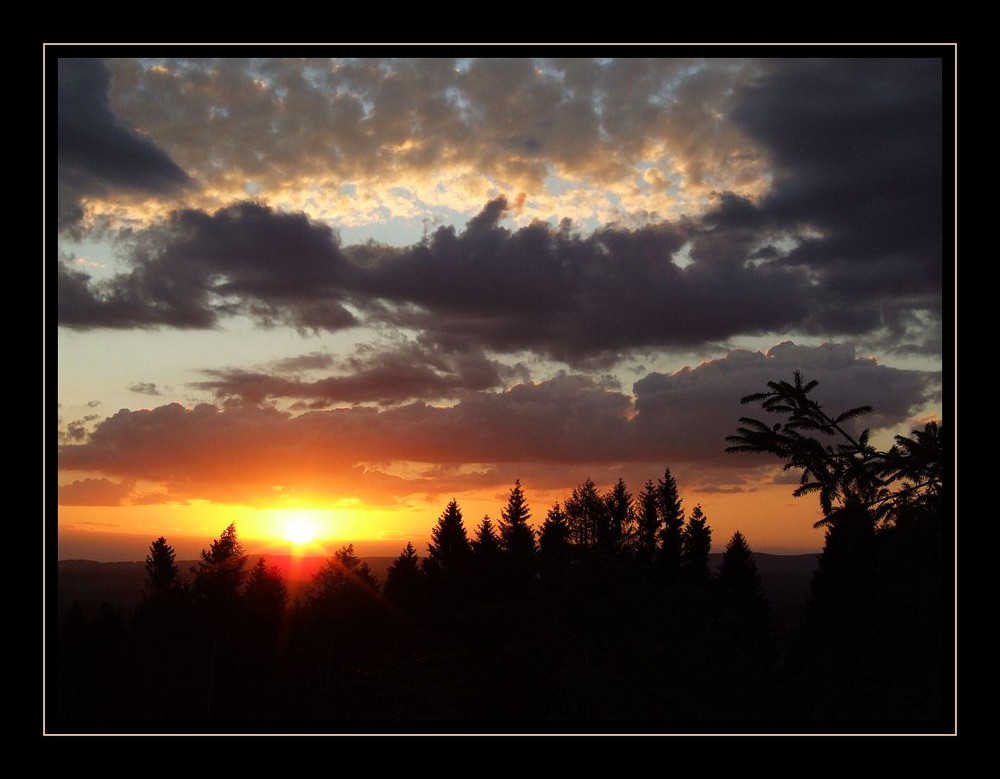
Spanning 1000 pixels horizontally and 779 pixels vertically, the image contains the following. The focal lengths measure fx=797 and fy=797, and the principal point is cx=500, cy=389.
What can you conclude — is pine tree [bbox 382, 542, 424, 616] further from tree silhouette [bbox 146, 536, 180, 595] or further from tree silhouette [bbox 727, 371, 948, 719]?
tree silhouette [bbox 727, 371, 948, 719]

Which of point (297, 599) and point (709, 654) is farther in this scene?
point (297, 599)

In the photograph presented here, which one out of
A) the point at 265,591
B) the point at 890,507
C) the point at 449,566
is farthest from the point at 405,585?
the point at 890,507

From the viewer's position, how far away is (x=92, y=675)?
1718 inches

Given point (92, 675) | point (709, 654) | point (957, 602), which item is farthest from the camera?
point (92, 675)

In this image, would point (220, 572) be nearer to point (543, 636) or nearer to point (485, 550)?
point (485, 550)

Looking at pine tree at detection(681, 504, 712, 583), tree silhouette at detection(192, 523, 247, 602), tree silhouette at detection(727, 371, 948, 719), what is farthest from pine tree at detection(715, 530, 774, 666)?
tree silhouette at detection(727, 371, 948, 719)

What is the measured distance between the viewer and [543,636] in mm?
20578

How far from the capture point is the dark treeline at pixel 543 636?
28.0ft

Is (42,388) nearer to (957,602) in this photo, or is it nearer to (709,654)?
(957,602)

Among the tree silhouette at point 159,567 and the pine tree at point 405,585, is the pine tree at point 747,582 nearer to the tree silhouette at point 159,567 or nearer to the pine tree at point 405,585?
the pine tree at point 405,585

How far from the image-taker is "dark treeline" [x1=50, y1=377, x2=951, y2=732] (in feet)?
28.0
